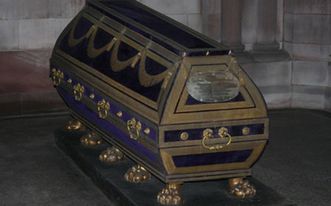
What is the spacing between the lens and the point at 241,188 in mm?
5359

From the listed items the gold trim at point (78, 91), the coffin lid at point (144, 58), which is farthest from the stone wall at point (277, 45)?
the gold trim at point (78, 91)

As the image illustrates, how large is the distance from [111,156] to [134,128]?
95cm

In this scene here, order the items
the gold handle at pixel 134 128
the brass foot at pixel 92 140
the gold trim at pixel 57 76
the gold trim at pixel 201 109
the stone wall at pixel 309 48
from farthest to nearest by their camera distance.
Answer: the stone wall at pixel 309 48
the gold trim at pixel 57 76
the brass foot at pixel 92 140
the gold handle at pixel 134 128
the gold trim at pixel 201 109

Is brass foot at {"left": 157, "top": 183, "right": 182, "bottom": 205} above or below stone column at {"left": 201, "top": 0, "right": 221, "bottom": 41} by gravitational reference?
below

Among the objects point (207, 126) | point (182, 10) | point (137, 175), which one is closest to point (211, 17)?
point (182, 10)

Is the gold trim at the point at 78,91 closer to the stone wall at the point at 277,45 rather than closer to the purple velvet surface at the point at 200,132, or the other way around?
the purple velvet surface at the point at 200,132

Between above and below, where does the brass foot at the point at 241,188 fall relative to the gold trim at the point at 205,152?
below

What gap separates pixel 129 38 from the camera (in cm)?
589

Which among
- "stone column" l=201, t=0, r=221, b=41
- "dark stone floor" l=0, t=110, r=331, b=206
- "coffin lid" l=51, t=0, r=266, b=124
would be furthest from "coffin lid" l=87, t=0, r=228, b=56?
"stone column" l=201, t=0, r=221, b=41

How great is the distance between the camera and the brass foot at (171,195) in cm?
517

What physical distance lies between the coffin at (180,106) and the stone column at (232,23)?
3.26m

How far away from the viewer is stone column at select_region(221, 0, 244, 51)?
9117 mm

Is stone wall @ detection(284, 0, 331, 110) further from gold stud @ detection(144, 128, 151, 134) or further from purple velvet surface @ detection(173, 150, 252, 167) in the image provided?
gold stud @ detection(144, 128, 151, 134)

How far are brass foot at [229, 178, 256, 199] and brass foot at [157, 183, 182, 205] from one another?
443 mm
